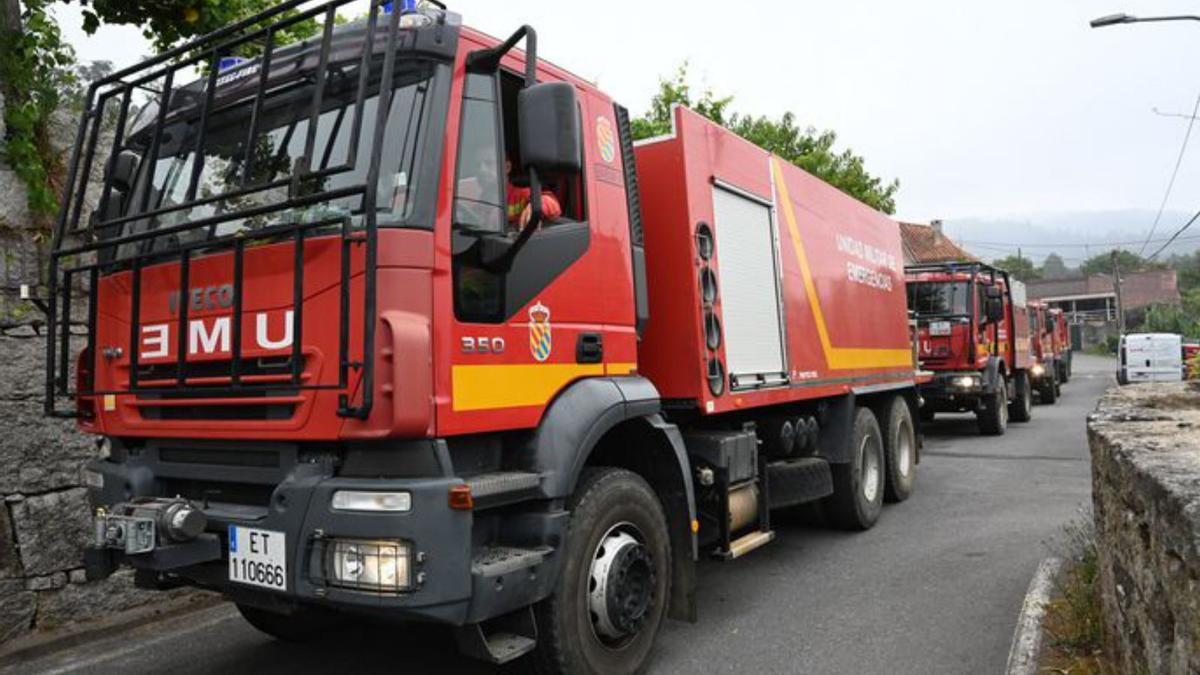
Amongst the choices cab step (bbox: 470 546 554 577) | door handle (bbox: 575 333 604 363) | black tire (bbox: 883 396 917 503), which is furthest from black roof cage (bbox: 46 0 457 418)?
black tire (bbox: 883 396 917 503)

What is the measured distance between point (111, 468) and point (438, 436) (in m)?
1.75

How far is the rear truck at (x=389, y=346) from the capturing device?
299 cm

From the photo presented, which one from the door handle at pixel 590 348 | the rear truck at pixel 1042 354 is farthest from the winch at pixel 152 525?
the rear truck at pixel 1042 354

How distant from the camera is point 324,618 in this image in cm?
469

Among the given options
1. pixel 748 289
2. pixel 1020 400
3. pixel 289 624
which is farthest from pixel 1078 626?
pixel 1020 400

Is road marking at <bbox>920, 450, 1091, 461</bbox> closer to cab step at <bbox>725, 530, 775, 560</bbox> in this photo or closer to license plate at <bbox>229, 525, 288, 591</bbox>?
cab step at <bbox>725, 530, 775, 560</bbox>

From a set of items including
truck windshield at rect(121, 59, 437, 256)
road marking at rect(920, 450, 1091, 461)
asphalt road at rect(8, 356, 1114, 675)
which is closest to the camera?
truck windshield at rect(121, 59, 437, 256)

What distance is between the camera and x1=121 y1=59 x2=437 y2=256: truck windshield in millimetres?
3182

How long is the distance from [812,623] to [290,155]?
3623 mm

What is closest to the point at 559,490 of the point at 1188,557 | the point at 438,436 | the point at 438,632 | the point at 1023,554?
the point at 438,436

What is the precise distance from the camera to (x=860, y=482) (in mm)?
7094

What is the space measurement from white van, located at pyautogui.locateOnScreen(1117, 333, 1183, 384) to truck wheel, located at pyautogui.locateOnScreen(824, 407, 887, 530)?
18927 millimetres

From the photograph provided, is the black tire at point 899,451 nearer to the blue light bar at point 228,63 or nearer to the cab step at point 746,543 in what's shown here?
the cab step at point 746,543

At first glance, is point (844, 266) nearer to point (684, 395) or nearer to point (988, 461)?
point (684, 395)
